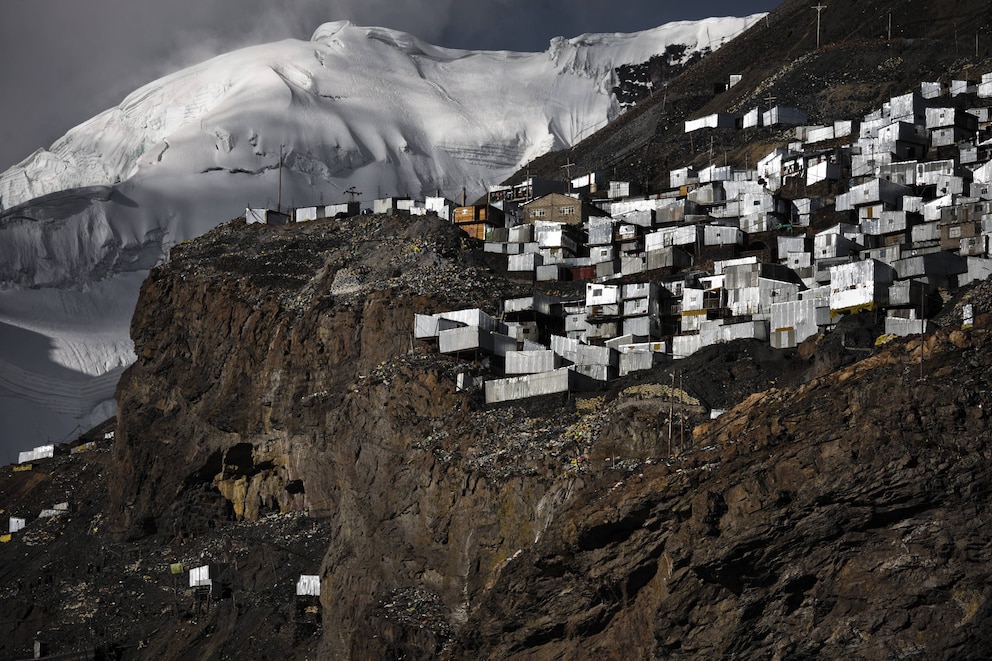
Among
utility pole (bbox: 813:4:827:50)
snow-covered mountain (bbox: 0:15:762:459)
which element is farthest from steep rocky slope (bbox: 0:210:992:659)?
utility pole (bbox: 813:4:827:50)

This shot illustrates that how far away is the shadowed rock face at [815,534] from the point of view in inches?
813

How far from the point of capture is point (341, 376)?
155ft

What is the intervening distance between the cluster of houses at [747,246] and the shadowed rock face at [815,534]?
14559 millimetres

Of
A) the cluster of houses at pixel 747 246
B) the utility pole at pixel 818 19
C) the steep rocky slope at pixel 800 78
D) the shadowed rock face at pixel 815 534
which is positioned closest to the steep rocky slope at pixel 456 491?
the shadowed rock face at pixel 815 534

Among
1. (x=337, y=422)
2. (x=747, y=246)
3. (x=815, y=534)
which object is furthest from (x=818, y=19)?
(x=815, y=534)

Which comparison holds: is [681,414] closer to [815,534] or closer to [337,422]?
[337,422]

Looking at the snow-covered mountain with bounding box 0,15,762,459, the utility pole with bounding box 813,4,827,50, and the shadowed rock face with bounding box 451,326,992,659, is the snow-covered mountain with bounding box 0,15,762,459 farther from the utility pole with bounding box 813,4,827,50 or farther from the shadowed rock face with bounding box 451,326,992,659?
the shadowed rock face with bounding box 451,326,992,659

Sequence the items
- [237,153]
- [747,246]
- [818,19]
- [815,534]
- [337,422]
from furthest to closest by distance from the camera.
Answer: [237,153] → [818,19] → [747,246] → [337,422] → [815,534]

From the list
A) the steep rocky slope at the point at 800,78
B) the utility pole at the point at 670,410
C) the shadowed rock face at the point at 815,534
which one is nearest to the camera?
the shadowed rock face at the point at 815,534

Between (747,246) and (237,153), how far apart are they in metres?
84.7

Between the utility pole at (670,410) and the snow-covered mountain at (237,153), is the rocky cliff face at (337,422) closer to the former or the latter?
the utility pole at (670,410)

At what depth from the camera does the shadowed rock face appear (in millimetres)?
20656

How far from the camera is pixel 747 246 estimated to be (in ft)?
178

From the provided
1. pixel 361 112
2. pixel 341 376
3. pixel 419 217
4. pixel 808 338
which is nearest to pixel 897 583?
pixel 808 338
